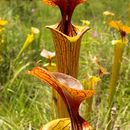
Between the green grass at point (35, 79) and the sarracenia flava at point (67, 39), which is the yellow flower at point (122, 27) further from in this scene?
the green grass at point (35, 79)

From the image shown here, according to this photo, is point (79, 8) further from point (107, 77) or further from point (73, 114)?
point (73, 114)

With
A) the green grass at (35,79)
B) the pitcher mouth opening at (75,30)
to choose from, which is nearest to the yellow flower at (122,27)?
the pitcher mouth opening at (75,30)

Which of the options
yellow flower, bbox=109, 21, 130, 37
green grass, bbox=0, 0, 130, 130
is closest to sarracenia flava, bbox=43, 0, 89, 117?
yellow flower, bbox=109, 21, 130, 37

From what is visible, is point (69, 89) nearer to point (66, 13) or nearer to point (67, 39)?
point (67, 39)

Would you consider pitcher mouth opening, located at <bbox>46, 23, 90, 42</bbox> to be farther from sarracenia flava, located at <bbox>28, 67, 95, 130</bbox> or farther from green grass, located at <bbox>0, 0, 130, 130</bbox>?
green grass, located at <bbox>0, 0, 130, 130</bbox>

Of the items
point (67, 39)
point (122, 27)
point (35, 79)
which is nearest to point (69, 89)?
point (67, 39)

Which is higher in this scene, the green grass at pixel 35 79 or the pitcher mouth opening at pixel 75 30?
the pitcher mouth opening at pixel 75 30
